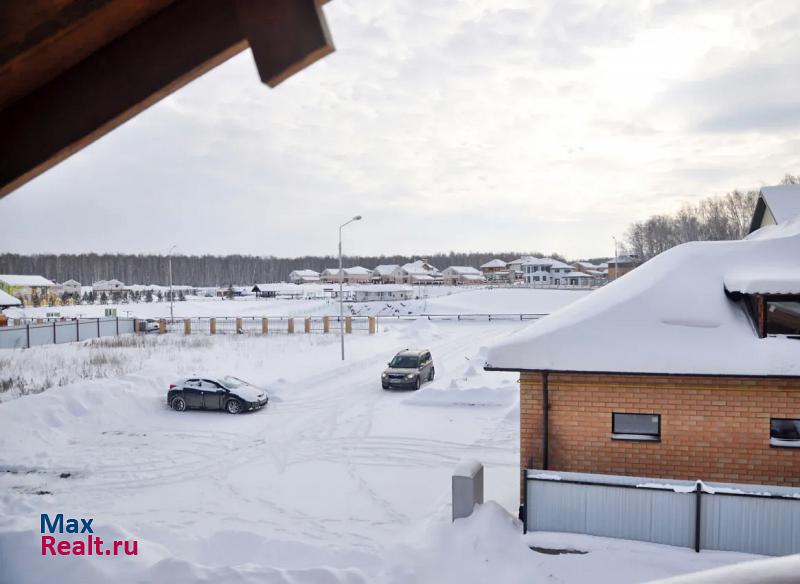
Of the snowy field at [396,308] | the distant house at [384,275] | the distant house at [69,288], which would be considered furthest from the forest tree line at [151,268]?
the snowy field at [396,308]

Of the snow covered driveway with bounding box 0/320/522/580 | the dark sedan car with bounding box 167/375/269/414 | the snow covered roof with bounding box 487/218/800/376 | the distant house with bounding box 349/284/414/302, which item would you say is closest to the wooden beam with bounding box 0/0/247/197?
the snow covered driveway with bounding box 0/320/522/580

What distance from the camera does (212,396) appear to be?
767 inches

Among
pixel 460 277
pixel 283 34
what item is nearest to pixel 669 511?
pixel 283 34

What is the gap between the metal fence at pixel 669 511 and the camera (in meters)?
8.78

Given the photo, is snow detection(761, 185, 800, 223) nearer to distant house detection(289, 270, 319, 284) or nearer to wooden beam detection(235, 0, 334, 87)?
wooden beam detection(235, 0, 334, 87)

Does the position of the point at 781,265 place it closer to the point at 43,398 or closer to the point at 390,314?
the point at 43,398

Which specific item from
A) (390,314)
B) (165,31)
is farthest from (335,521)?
(390,314)

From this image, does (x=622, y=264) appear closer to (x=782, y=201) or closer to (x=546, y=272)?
(x=546, y=272)

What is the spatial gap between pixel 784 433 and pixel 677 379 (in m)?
2.98

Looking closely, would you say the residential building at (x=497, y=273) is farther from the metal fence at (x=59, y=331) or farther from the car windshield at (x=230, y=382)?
the car windshield at (x=230, y=382)

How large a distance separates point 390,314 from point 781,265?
5387 cm

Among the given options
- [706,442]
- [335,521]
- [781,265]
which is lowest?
[335,521]

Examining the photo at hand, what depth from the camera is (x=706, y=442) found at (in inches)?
395

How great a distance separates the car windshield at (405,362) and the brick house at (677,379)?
12399 millimetres
